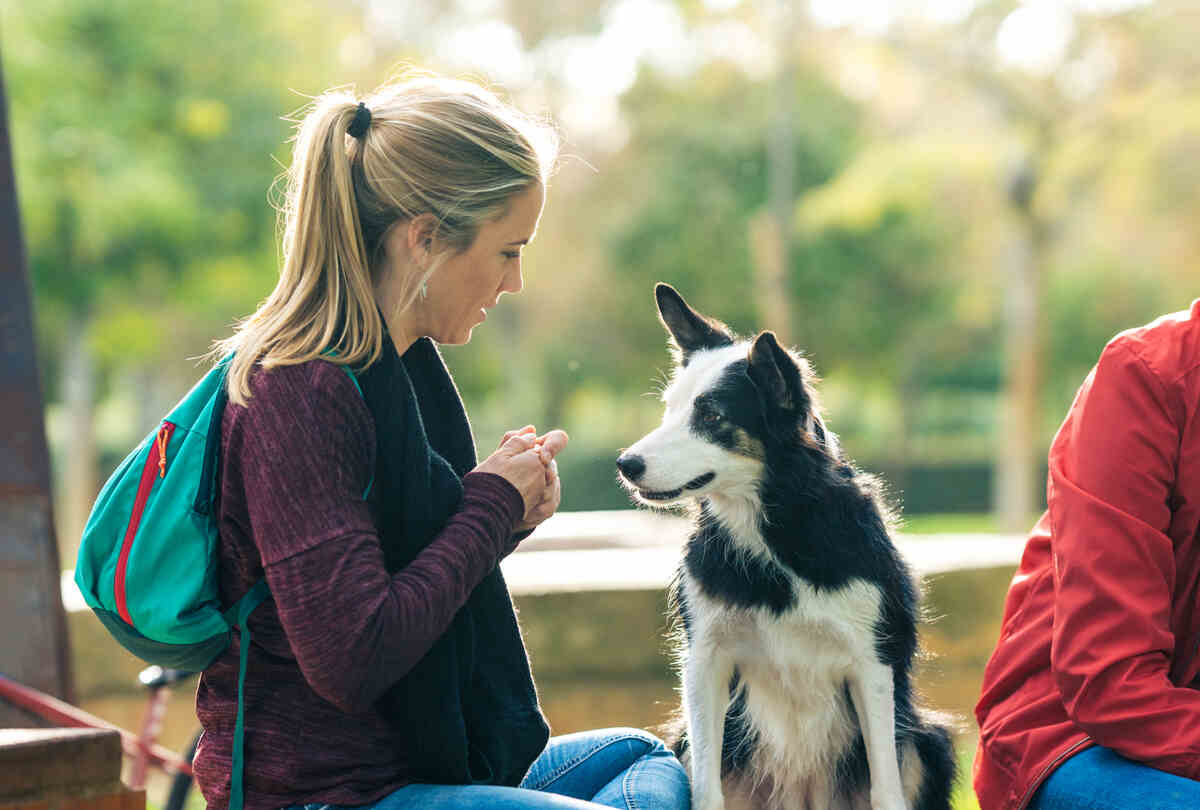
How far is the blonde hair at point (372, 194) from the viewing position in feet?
6.16

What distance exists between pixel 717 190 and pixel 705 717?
18503mm

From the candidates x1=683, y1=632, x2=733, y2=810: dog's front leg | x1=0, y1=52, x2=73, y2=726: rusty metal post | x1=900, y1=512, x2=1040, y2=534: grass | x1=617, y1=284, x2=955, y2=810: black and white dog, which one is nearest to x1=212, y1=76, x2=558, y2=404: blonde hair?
x1=617, y1=284, x2=955, y2=810: black and white dog

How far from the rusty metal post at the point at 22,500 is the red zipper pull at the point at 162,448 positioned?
1519 mm

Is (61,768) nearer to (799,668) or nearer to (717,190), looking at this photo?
(799,668)

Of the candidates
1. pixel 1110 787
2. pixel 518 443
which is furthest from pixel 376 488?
pixel 1110 787

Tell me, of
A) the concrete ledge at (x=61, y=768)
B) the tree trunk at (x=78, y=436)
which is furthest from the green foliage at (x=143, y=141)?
the concrete ledge at (x=61, y=768)

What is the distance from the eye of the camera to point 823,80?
2136cm

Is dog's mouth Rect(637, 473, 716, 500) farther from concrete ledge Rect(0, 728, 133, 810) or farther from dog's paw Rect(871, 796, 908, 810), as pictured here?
concrete ledge Rect(0, 728, 133, 810)

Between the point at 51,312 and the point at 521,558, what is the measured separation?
10556 mm

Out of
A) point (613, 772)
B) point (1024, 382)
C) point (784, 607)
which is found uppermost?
point (784, 607)

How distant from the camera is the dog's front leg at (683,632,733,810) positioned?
2.49 m

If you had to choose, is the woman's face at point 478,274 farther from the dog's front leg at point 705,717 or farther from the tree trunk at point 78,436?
the tree trunk at point 78,436

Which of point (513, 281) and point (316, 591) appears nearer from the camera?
point (316, 591)

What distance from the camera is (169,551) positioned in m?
1.77
